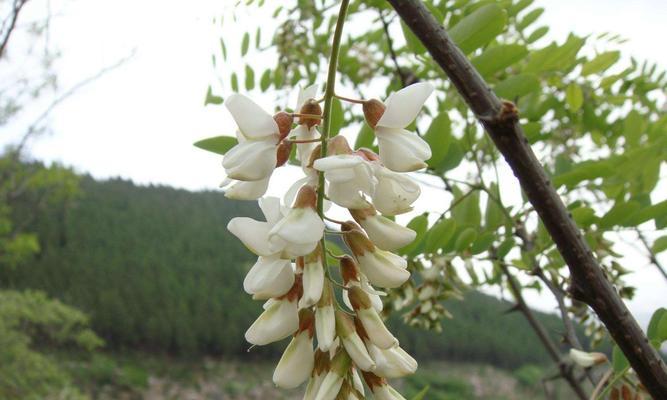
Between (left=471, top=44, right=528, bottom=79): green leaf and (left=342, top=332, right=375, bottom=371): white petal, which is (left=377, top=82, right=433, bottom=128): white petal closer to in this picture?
(left=342, top=332, right=375, bottom=371): white petal

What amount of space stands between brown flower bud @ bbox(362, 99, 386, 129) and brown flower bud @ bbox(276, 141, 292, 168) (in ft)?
0.16

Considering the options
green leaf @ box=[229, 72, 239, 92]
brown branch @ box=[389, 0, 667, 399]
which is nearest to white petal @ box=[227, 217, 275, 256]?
brown branch @ box=[389, 0, 667, 399]

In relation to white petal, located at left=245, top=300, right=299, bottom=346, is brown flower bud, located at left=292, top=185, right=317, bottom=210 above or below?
above

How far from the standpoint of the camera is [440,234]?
2.09ft

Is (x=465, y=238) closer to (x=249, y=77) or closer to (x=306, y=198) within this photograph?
(x=306, y=198)

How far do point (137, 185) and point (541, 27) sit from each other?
6.19 m

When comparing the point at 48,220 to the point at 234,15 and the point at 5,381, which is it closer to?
the point at 5,381

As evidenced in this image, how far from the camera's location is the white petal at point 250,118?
1.11ft

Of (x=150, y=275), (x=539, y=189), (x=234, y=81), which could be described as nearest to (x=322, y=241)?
(x=539, y=189)

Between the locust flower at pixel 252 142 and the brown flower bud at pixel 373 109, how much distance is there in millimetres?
50

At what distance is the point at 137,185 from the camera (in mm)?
6594

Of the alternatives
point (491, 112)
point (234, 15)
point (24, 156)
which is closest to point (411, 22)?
point (491, 112)

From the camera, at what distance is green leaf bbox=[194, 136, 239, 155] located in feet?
1.73

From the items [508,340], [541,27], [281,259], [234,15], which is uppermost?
[234,15]
